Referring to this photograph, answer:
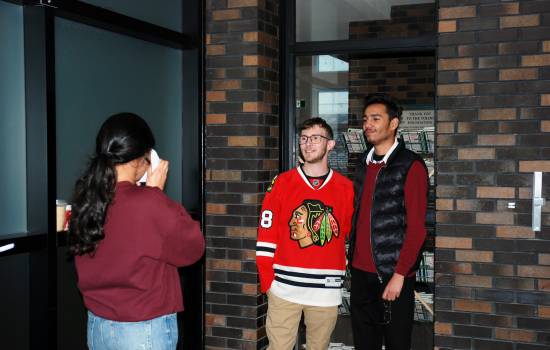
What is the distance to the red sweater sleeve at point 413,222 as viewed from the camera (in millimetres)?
2986

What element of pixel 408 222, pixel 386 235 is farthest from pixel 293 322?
pixel 408 222

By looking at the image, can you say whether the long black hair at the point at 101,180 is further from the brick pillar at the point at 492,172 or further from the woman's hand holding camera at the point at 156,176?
the brick pillar at the point at 492,172

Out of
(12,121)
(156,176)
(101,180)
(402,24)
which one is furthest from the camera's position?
(402,24)

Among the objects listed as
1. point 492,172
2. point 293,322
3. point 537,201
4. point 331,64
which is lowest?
point 293,322

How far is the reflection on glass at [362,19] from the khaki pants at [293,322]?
2097 millimetres

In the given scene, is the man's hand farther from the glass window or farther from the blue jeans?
the blue jeans

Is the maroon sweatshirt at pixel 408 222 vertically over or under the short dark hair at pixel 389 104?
under

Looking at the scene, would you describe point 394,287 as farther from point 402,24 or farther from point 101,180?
point 402,24

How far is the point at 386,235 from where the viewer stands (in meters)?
3.06

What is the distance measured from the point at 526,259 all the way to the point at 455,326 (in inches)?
25.6

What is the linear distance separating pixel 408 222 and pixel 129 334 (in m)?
1.72

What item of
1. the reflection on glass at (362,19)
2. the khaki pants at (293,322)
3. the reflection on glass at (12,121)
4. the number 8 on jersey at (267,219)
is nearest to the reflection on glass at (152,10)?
the reflection on glass at (12,121)

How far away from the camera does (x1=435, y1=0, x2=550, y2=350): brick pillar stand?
10.9 feet

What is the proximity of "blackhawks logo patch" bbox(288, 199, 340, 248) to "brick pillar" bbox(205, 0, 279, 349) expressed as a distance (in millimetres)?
781
